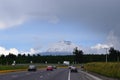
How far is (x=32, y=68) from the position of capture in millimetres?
89062

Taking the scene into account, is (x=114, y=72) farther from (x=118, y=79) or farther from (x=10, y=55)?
(x=10, y=55)

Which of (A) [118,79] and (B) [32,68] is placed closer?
(A) [118,79]

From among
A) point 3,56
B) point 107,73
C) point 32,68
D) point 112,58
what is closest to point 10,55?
point 3,56

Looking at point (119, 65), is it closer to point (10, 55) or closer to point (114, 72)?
point (114, 72)

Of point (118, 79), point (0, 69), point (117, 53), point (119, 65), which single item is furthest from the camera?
point (117, 53)

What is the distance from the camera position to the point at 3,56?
17962 cm

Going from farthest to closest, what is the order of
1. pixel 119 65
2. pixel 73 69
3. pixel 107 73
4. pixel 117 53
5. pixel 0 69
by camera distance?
pixel 117 53 < pixel 73 69 < pixel 0 69 < pixel 107 73 < pixel 119 65

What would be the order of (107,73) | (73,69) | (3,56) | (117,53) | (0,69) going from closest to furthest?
(107,73) → (0,69) → (73,69) → (3,56) → (117,53)

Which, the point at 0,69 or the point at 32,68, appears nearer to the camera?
the point at 0,69

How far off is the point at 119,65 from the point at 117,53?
149m

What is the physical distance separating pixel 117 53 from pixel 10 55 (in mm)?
56137

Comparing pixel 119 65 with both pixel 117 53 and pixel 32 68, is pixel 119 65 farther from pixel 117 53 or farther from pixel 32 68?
pixel 117 53

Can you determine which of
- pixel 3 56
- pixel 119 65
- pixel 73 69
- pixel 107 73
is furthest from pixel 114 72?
pixel 3 56

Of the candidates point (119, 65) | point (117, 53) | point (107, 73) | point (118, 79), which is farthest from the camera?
point (117, 53)
